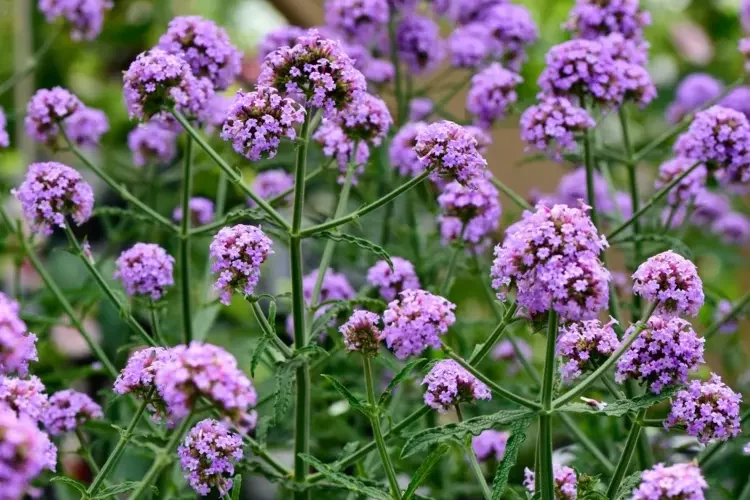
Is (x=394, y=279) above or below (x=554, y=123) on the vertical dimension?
below

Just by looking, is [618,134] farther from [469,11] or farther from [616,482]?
[616,482]

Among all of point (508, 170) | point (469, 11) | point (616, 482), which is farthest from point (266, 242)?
point (508, 170)

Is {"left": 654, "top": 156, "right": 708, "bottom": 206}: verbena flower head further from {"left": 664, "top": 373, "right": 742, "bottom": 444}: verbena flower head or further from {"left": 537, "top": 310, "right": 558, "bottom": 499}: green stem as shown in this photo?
{"left": 537, "top": 310, "right": 558, "bottom": 499}: green stem

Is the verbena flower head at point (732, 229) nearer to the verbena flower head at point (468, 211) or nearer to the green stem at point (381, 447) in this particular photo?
the verbena flower head at point (468, 211)

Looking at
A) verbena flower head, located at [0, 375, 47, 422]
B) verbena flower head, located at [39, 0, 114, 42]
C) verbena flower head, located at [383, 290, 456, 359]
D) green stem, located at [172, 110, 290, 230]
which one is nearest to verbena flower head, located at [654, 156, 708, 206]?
verbena flower head, located at [383, 290, 456, 359]

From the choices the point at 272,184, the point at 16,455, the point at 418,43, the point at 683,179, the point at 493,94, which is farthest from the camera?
the point at 418,43

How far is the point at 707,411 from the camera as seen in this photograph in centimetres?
173

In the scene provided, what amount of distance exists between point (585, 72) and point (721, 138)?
14.3 inches

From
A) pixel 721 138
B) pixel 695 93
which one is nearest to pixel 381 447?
pixel 721 138

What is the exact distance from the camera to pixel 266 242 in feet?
6.18

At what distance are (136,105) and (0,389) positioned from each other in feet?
2.47

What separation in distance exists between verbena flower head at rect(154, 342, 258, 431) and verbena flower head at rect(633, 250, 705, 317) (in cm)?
75

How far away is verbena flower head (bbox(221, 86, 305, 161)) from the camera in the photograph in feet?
6.04

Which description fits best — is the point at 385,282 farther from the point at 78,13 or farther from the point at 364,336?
the point at 78,13
